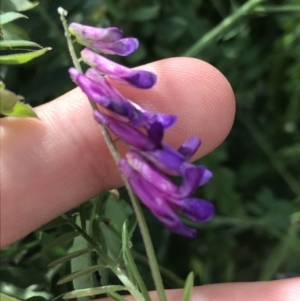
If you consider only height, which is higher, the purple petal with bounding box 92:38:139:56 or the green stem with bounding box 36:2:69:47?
the purple petal with bounding box 92:38:139:56

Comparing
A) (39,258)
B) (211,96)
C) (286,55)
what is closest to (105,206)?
(39,258)

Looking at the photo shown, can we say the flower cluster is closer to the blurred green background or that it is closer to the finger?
the finger

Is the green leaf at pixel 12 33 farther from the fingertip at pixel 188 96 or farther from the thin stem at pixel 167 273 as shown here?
the thin stem at pixel 167 273

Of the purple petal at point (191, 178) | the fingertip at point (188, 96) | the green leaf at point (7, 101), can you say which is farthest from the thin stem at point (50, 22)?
the purple petal at point (191, 178)

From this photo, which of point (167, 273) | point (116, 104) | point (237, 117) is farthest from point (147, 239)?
point (237, 117)

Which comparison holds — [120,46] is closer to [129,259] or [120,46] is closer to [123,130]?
[123,130]

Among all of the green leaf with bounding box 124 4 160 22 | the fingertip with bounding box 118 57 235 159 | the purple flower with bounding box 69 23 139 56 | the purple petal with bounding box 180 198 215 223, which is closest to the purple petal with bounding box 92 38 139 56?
the purple flower with bounding box 69 23 139 56

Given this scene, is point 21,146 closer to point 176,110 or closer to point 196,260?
point 176,110

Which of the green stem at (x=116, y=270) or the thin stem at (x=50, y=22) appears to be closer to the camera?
the green stem at (x=116, y=270)
